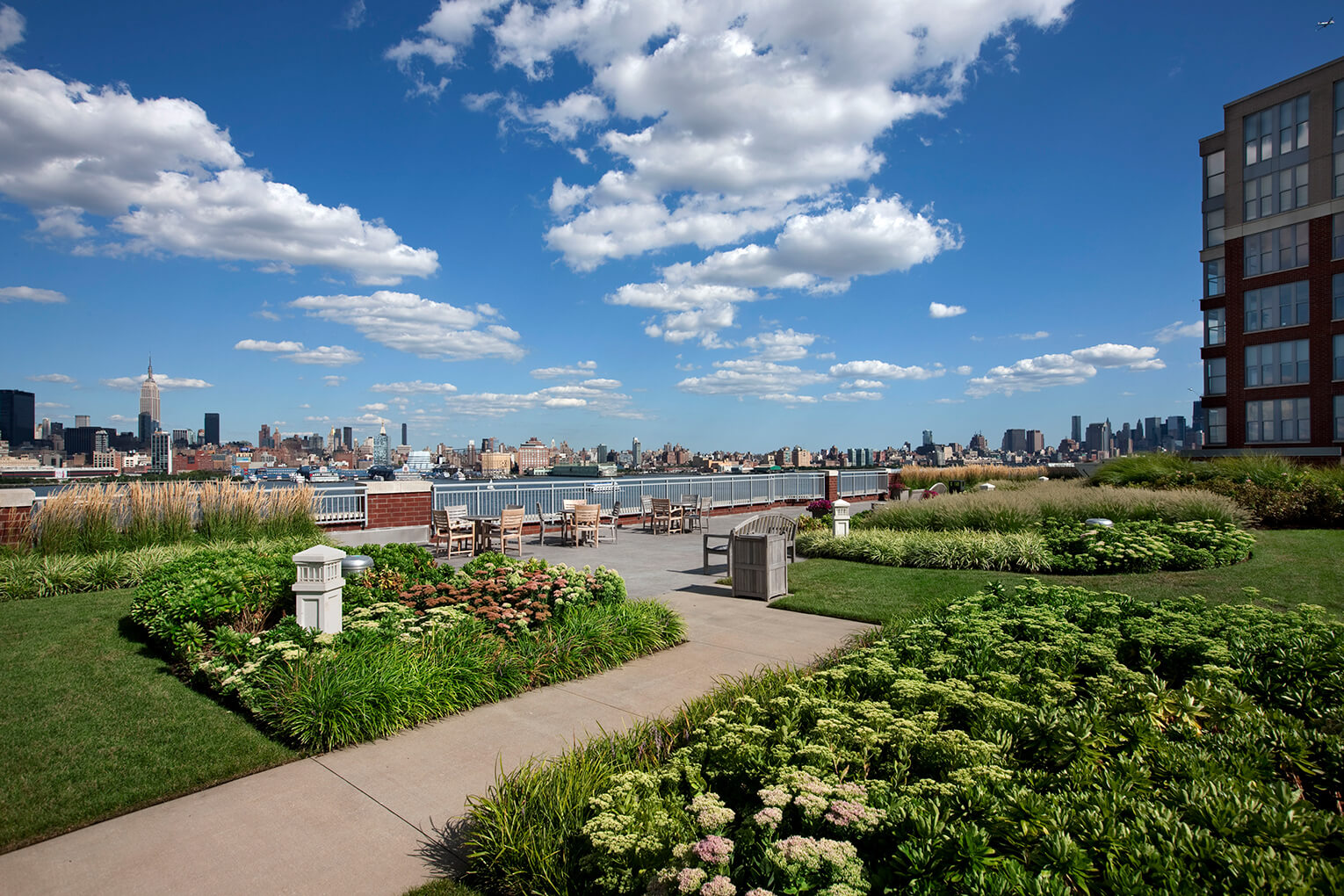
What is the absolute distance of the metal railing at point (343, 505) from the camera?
14852 millimetres

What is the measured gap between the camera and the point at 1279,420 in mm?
35062

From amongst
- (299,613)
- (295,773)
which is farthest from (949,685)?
(299,613)

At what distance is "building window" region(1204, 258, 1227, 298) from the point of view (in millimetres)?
38969

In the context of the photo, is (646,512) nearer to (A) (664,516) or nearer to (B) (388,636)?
(A) (664,516)

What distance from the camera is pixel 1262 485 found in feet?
49.6

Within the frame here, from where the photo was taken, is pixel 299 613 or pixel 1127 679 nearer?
pixel 1127 679


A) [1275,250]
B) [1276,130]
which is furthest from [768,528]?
[1276,130]

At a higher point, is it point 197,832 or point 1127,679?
point 1127,679

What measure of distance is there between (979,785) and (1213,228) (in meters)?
49.0

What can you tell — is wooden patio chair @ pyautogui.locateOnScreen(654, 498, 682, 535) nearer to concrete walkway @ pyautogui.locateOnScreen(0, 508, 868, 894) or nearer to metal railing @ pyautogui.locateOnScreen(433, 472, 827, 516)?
metal railing @ pyautogui.locateOnScreen(433, 472, 827, 516)

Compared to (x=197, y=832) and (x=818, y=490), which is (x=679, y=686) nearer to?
(x=197, y=832)

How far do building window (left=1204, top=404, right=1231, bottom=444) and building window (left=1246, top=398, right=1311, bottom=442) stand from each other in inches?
59.3

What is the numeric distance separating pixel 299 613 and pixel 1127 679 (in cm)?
626

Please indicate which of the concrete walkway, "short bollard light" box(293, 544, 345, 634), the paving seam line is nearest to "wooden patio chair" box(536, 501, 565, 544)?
"short bollard light" box(293, 544, 345, 634)
